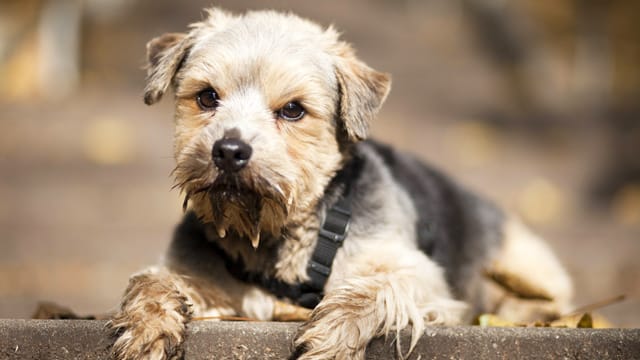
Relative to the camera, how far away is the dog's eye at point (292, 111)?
454 centimetres

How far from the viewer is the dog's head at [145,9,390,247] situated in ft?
13.8

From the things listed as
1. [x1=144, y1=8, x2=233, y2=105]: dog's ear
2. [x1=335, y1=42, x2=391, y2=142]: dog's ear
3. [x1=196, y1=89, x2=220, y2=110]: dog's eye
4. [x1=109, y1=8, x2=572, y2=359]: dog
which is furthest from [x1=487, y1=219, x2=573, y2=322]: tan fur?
[x1=144, y1=8, x2=233, y2=105]: dog's ear

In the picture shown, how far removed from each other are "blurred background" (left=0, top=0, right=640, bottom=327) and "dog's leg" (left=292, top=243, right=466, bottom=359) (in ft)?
12.4

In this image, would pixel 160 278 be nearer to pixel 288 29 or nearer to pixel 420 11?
pixel 288 29

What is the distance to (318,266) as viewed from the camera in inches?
183

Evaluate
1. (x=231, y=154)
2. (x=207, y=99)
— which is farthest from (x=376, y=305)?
(x=207, y=99)

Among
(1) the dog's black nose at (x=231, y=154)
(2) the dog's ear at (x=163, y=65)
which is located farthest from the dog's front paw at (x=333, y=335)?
(2) the dog's ear at (x=163, y=65)

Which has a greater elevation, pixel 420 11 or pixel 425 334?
pixel 420 11

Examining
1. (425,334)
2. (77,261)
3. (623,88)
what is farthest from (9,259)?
(623,88)

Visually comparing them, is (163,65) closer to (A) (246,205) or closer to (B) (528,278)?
(A) (246,205)

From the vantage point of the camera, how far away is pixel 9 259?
360 inches

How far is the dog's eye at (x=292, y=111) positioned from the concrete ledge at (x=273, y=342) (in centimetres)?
109

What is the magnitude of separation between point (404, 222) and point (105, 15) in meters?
7.38

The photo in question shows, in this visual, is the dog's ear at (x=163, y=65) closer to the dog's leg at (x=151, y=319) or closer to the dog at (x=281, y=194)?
the dog at (x=281, y=194)
